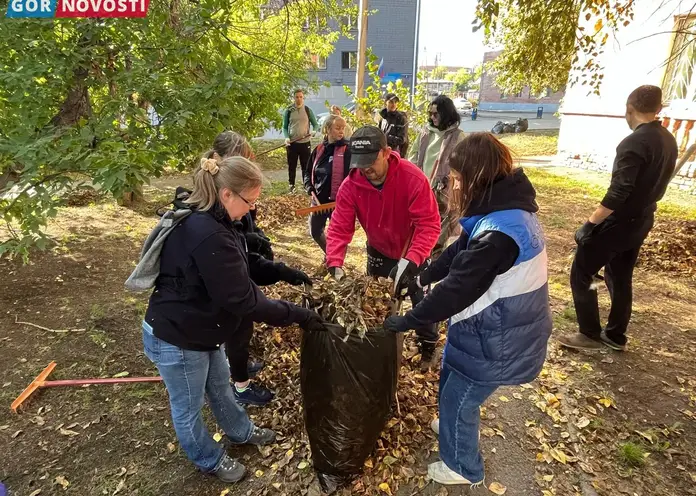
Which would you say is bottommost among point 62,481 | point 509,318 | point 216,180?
point 62,481

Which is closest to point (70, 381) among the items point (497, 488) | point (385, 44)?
point (497, 488)

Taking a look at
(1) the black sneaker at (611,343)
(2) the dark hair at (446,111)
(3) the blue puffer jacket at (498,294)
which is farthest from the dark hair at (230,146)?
(1) the black sneaker at (611,343)

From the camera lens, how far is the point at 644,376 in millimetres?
3076

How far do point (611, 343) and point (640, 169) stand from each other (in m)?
1.43

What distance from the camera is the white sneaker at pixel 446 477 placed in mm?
2188

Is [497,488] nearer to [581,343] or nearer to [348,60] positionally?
[581,343]

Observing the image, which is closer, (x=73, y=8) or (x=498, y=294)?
(x=498, y=294)

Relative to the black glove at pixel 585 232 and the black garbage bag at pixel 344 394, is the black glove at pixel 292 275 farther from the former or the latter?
the black glove at pixel 585 232

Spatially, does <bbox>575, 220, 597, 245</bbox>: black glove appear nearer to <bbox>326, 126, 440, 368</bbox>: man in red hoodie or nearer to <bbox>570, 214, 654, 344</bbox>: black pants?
<bbox>570, 214, 654, 344</bbox>: black pants

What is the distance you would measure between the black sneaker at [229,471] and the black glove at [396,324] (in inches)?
45.0

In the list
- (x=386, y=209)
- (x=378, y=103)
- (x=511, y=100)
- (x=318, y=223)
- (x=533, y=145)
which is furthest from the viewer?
(x=511, y=100)

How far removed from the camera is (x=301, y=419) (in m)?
2.58

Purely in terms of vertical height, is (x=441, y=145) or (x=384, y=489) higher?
(x=441, y=145)

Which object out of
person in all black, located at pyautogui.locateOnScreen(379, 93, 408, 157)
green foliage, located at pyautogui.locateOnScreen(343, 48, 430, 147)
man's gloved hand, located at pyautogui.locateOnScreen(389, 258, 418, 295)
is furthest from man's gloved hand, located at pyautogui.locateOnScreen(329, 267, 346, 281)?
green foliage, located at pyautogui.locateOnScreen(343, 48, 430, 147)
